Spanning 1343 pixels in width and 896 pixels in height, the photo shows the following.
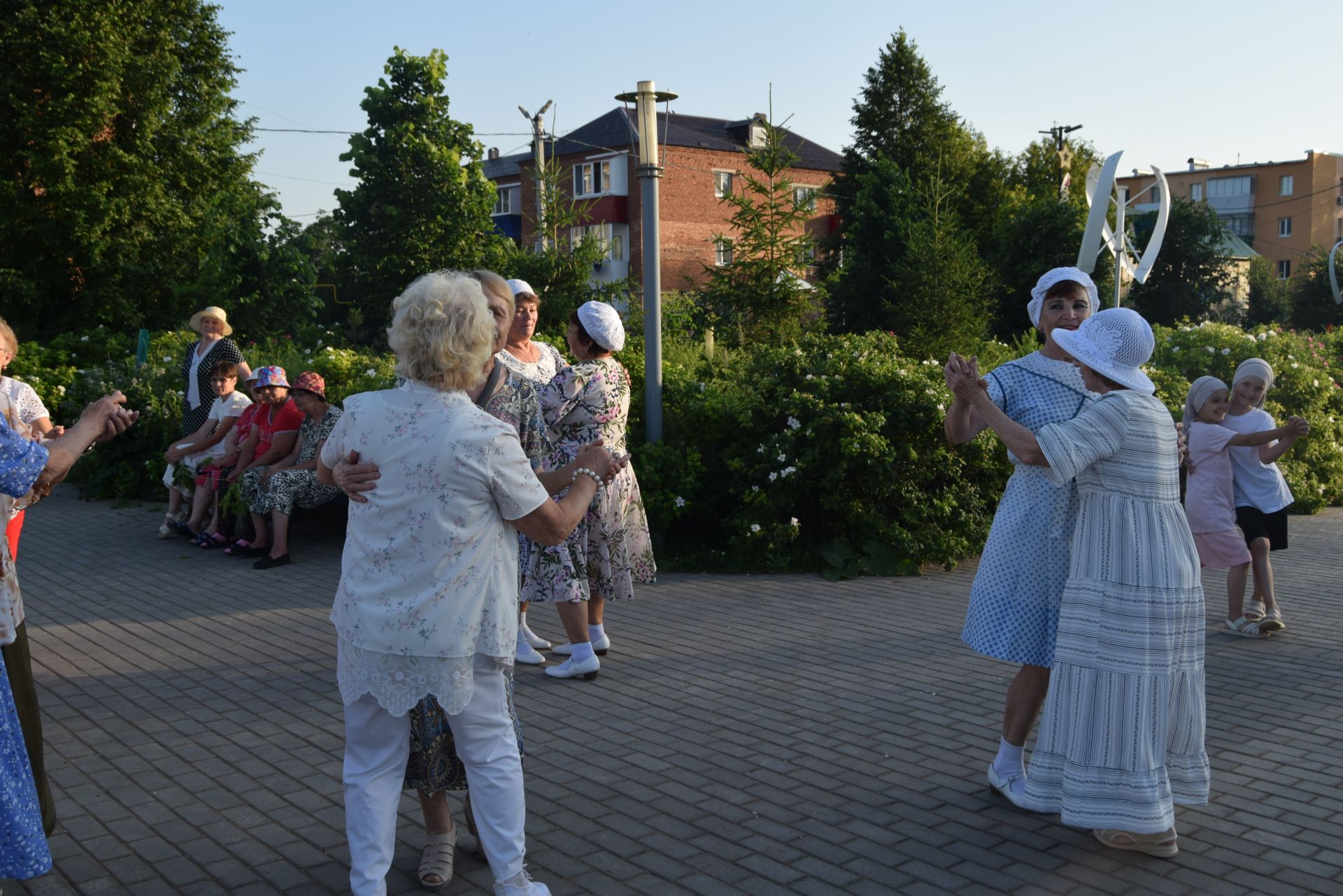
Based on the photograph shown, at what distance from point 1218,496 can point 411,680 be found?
589cm

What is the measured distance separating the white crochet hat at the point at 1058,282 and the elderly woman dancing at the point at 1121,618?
0.48 meters

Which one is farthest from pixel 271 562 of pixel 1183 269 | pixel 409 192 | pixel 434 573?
pixel 1183 269

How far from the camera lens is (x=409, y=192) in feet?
105

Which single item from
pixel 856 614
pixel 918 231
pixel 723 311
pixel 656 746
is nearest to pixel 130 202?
pixel 723 311

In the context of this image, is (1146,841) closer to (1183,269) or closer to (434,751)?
(434,751)

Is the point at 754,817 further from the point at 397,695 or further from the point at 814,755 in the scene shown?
the point at 397,695

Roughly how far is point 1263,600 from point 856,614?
8.35 ft

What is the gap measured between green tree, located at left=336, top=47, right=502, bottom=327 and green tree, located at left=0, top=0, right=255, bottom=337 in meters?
7.47

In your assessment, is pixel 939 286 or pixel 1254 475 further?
pixel 939 286

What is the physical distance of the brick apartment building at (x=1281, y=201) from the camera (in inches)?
3792

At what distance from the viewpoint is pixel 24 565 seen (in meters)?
9.18

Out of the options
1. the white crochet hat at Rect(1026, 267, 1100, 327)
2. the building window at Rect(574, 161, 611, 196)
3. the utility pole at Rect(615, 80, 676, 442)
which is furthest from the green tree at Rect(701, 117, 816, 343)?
the building window at Rect(574, 161, 611, 196)

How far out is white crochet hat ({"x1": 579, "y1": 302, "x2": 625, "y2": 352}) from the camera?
5.72 m

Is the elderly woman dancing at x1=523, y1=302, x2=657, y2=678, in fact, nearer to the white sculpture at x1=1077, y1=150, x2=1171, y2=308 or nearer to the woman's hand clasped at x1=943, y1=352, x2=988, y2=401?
the woman's hand clasped at x1=943, y1=352, x2=988, y2=401
